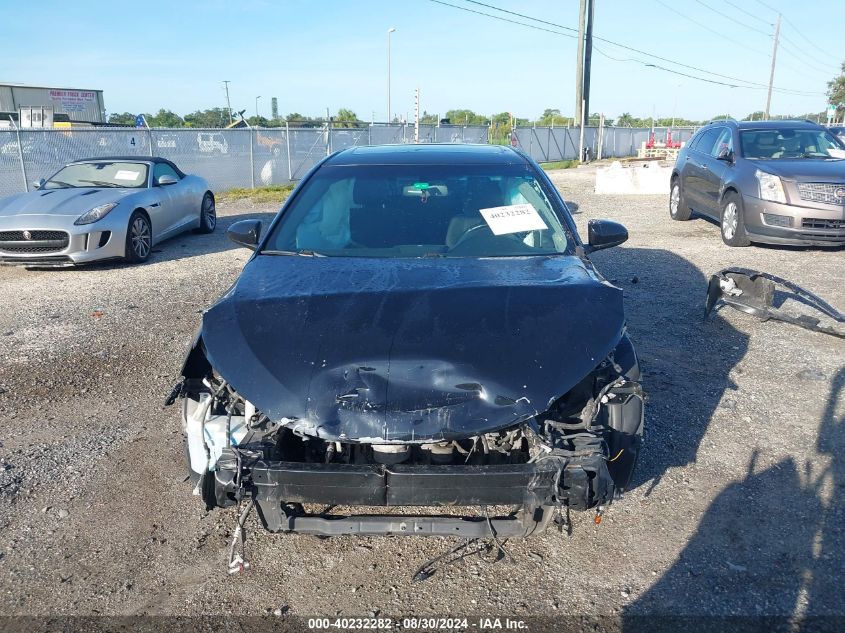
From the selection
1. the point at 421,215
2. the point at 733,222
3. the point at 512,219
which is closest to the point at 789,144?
the point at 733,222

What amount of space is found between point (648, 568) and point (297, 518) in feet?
5.01

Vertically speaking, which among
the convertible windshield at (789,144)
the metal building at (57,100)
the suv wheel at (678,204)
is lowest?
the suv wheel at (678,204)

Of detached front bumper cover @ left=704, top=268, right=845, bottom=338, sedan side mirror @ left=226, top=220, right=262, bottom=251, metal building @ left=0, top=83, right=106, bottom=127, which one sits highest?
metal building @ left=0, top=83, right=106, bottom=127

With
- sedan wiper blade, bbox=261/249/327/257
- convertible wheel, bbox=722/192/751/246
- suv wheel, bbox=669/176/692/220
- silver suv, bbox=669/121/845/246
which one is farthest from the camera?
suv wheel, bbox=669/176/692/220

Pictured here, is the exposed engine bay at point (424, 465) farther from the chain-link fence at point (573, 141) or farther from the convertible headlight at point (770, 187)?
the chain-link fence at point (573, 141)

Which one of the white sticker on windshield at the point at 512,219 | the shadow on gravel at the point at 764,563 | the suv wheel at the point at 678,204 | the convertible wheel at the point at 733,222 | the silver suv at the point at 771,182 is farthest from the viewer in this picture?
the suv wheel at the point at 678,204

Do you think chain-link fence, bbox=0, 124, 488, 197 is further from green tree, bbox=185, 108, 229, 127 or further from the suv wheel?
green tree, bbox=185, 108, 229, 127

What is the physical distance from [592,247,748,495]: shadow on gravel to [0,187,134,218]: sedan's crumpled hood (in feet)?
21.9

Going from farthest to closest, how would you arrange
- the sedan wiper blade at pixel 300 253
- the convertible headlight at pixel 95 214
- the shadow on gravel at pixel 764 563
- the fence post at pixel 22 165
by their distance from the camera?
the fence post at pixel 22 165 < the convertible headlight at pixel 95 214 < the sedan wiper blade at pixel 300 253 < the shadow on gravel at pixel 764 563

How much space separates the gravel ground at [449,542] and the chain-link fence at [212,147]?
5.71 meters

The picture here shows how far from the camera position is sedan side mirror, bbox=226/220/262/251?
423 cm

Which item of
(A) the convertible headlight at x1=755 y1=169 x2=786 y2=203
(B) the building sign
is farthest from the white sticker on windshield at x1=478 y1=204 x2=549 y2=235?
(B) the building sign

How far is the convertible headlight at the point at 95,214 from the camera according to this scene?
8711mm

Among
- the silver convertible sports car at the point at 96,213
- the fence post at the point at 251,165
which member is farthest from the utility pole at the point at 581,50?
the silver convertible sports car at the point at 96,213
